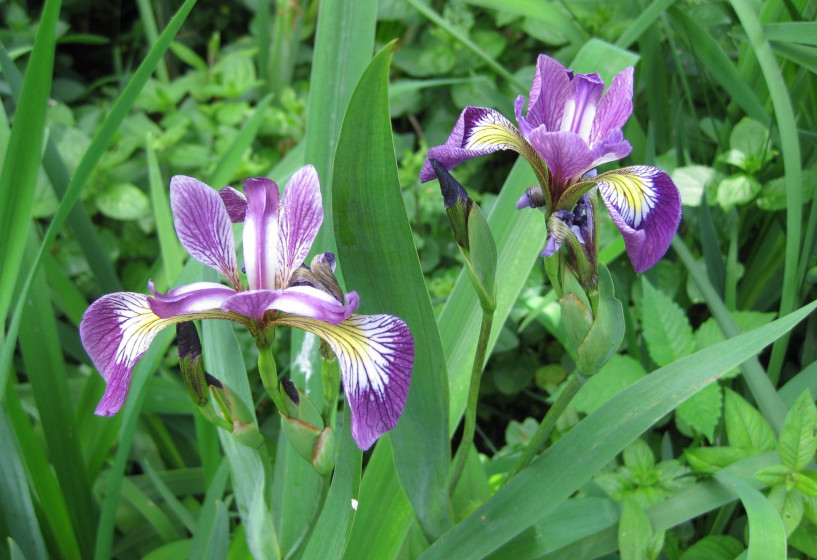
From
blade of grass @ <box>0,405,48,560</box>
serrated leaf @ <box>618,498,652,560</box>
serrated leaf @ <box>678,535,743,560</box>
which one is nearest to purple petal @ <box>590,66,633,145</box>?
serrated leaf @ <box>618,498,652,560</box>

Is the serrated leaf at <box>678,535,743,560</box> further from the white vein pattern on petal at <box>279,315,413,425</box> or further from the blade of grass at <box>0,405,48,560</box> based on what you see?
the blade of grass at <box>0,405,48,560</box>

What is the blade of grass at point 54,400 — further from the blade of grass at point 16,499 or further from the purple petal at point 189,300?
the purple petal at point 189,300

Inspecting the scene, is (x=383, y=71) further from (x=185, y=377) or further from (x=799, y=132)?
(x=799, y=132)

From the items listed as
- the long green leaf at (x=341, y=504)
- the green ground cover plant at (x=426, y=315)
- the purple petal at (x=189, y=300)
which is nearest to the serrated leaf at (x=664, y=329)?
the green ground cover plant at (x=426, y=315)

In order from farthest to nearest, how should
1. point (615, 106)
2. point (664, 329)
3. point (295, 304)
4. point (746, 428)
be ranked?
point (664, 329), point (746, 428), point (615, 106), point (295, 304)

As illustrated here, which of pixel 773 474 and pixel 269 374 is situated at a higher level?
pixel 269 374

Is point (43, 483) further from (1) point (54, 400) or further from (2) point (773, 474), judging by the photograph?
(2) point (773, 474)

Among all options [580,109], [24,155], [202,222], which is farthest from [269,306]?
[24,155]

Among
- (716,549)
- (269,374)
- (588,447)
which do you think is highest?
(269,374)
